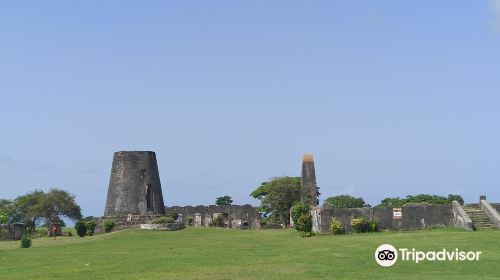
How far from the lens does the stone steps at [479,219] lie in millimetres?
34900

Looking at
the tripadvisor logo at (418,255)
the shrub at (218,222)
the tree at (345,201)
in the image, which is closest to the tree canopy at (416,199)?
the tree at (345,201)

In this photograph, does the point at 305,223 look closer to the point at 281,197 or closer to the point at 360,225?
the point at 360,225

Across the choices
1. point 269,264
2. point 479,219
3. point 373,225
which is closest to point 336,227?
point 373,225

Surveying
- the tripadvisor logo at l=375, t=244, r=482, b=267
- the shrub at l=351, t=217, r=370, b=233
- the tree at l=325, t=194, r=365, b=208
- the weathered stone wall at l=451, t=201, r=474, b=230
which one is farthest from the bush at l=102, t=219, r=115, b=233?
the tree at l=325, t=194, r=365, b=208

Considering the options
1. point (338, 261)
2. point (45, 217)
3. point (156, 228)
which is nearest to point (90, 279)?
point (338, 261)

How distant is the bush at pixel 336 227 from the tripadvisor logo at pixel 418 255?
12520mm

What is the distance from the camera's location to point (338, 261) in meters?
20.4

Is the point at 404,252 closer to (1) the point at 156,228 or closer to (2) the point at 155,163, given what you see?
(1) the point at 156,228

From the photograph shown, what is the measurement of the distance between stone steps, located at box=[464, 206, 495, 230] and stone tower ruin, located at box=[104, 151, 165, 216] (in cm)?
2673

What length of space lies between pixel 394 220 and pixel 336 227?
329 centimetres

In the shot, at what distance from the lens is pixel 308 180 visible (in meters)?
60.4

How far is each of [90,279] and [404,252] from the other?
9.31 m

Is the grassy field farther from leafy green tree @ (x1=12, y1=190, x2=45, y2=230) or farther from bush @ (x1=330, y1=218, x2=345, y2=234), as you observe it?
leafy green tree @ (x1=12, y1=190, x2=45, y2=230)

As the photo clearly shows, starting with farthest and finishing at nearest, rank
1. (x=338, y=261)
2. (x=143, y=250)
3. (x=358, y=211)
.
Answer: (x=358, y=211) → (x=143, y=250) → (x=338, y=261)
